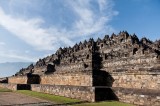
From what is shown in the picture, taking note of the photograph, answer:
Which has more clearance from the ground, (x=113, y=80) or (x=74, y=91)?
(x=113, y=80)

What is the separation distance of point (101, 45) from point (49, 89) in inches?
790

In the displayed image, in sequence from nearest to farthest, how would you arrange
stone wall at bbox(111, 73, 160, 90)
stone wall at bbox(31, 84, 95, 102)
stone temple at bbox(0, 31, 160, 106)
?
1. stone temple at bbox(0, 31, 160, 106)
2. stone wall at bbox(111, 73, 160, 90)
3. stone wall at bbox(31, 84, 95, 102)

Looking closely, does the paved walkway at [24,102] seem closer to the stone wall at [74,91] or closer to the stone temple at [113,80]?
the stone wall at [74,91]

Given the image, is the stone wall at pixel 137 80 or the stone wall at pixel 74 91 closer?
the stone wall at pixel 137 80

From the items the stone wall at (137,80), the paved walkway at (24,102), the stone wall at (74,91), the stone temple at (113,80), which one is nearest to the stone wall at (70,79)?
the stone temple at (113,80)

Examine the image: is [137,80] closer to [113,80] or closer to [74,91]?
[113,80]

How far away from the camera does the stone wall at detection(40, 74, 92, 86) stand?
1958 cm

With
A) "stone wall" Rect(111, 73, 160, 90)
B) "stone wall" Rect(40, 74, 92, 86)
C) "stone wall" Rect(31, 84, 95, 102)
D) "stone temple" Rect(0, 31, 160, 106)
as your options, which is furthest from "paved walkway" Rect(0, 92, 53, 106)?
"stone wall" Rect(111, 73, 160, 90)

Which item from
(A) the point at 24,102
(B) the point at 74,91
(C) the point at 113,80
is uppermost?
(C) the point at 113,80

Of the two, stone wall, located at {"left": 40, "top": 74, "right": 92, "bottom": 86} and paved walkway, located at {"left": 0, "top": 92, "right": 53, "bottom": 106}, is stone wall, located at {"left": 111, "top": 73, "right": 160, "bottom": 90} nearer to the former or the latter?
stone wall, located at {"left": 40, "top": 74, "right": 92, "bottom": 86}

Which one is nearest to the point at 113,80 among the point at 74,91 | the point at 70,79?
the point at 74,91

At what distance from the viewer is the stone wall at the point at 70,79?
64.2ft

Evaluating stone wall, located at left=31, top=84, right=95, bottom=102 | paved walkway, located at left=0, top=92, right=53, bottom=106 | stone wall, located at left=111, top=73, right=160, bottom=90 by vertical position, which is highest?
stone wall, located at left=111, top=73, right=160, bottom=90

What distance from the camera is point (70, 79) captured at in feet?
74.5
